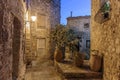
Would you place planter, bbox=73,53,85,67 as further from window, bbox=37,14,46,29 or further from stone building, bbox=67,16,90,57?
stone building, bbox=67,16,90,57

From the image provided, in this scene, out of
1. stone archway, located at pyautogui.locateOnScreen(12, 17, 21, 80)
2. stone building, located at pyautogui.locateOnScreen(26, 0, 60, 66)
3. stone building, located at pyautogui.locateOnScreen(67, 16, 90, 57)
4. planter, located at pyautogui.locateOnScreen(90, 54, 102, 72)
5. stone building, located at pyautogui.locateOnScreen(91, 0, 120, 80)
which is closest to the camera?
stone building, located at pyautogui.locateOnScreen(91, 0, 120, 80)

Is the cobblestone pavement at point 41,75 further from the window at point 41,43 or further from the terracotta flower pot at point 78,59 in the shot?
the window at point 41,43

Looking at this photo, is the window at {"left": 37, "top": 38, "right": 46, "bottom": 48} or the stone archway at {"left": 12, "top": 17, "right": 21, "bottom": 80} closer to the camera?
the stone archway at {"left": 12, "top": 17, "right": 21, "bottom": 80}

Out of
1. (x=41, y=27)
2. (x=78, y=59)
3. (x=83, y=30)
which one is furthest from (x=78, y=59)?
(x=83, y=30)

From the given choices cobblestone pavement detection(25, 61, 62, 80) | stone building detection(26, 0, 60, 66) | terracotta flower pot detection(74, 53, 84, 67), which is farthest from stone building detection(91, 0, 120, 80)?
stone building detection(26, 0, 60, 66)

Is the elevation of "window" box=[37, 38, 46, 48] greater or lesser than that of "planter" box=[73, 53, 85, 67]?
greater

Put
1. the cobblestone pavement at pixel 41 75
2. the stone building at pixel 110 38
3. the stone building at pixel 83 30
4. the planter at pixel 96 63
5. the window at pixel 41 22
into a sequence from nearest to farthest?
1. the stone building at pixel 110 38
2. the planter at pixel 96 63
3. the cobblestone pavement at pixel 41 75
4. the window at pixel 41 22
5. the stone building at pixel 83 30

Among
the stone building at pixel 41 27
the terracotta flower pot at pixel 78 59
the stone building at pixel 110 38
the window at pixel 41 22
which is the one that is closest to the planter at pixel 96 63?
the stone building at pixel 110 38

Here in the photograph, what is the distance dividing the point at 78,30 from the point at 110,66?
44.2 feet

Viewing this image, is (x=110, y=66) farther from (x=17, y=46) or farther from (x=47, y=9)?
(x=47, y=9)

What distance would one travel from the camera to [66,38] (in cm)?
1059

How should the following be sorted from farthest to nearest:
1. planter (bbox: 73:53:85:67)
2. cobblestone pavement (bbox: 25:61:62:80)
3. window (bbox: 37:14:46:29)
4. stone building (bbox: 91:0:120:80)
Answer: window (bbox: 37:14:46:29) < cobblestone pavement (bbox: 25:61:62:80) < planter (bbox: 73:53:85:67) < stone building (bbox: 91:0:120:80)

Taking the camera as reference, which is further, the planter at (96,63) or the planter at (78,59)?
the planter at (78,59)

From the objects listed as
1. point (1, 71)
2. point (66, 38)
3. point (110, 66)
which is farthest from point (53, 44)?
point (1, 71)
